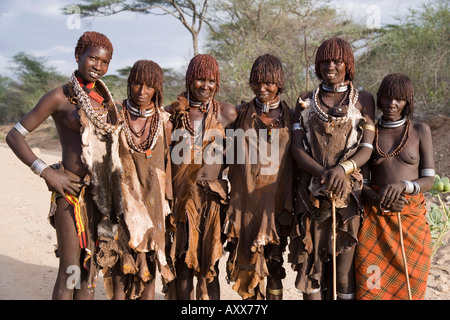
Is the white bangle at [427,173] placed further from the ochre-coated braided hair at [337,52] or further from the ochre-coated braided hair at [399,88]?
the ochre-coated braided hair at [337,52]

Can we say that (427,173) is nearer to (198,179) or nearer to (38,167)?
(198,179)

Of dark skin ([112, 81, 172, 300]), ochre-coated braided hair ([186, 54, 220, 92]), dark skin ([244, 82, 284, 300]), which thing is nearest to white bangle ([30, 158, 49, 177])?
dark skin ([112, 81, 172, 300])

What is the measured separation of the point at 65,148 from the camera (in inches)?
101

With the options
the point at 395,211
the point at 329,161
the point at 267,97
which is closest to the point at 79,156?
the point at 267,97

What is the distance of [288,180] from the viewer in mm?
2834

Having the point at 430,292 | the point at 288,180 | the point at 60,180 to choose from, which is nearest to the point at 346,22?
the point at 430,292

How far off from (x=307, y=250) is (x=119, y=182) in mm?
1255

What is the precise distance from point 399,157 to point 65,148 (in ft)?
6.89

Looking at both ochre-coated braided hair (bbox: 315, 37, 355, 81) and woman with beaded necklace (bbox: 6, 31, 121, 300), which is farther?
ochre-coated braided hair (bbox: 315, 37, 355, 81)

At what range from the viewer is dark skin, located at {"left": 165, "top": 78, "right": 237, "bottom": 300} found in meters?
2.81

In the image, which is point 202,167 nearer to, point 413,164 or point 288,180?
point 288,180

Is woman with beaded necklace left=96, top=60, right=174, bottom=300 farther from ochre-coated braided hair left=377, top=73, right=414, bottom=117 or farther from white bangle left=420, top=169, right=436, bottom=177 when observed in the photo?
white bangle left=420, top=169, right=436, bottom=177

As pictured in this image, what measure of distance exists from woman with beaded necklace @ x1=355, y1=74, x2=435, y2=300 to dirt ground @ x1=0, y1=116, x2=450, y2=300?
3.85ft

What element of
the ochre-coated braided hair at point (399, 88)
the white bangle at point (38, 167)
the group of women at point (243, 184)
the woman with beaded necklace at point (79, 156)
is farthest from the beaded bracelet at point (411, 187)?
the white bangle at point (38, 167)
